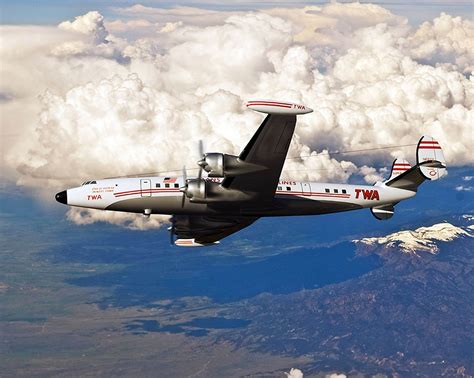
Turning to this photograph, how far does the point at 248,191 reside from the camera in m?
67.0

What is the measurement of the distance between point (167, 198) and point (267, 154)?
1151 cm

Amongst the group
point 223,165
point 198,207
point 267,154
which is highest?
point 267,154

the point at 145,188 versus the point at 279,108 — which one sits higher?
the point at 279,108

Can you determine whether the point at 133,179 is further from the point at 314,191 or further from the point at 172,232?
the point at 314,191

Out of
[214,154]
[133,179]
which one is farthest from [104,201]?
[214,154]

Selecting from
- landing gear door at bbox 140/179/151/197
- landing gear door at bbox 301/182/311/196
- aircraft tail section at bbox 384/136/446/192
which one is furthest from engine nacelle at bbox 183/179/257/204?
aircraft tail section at bbox 384/136/446/192

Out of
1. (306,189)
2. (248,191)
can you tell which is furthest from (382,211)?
(248,191)

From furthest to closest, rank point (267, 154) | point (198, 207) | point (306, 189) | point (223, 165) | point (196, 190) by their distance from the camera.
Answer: point (306, 189), point (198, 207), point (196, 190), point (223, 165), point (267, 154)

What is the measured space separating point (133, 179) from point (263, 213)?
1286cm

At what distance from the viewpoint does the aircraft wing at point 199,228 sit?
257 ft

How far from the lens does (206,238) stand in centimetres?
8150

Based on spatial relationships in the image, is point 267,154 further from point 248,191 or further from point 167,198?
point 167,198

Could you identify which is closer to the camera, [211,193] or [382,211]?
[211,193]

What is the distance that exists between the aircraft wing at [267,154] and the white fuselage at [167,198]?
2.77 m
